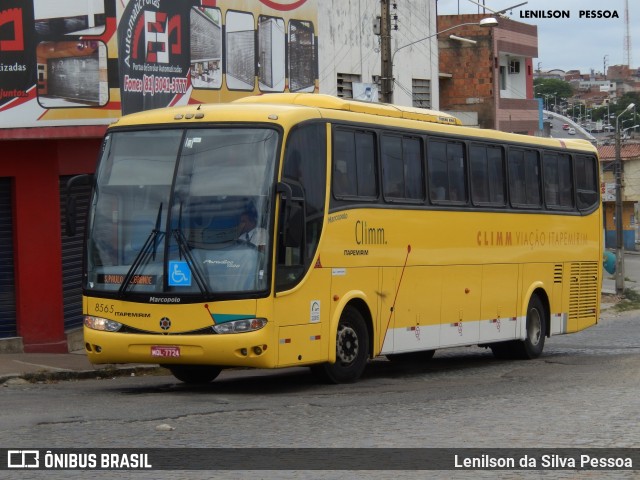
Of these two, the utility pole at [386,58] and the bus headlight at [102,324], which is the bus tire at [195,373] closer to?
the bus headlight at [102,324]

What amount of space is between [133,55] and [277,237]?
8.38m

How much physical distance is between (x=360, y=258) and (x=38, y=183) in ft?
22.1

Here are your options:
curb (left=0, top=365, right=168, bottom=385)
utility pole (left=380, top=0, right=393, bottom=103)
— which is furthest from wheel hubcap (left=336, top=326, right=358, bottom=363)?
utility pole (left=380, top=0, right=393, bottom=103)

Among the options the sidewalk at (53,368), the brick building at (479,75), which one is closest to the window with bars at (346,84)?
the sidewalk at (53,368)

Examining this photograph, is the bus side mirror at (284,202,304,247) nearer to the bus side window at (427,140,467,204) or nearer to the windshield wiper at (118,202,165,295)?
the windshield wiper at (118,202,165,295)

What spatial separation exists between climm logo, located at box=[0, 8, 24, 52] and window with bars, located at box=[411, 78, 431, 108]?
20056 millimetres

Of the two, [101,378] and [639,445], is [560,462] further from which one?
[101,378]

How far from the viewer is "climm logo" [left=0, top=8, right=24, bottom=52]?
64.0 feet

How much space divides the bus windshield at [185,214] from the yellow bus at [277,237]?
0.02 metres

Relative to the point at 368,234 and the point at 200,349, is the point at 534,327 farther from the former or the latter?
the point at 200,349

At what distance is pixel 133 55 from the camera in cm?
2148

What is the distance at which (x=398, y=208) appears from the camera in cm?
1680

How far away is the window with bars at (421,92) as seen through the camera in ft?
126

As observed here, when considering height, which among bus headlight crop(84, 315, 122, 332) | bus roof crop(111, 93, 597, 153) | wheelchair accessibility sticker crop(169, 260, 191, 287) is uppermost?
bus roof crop(111, 93, 597, 153)
